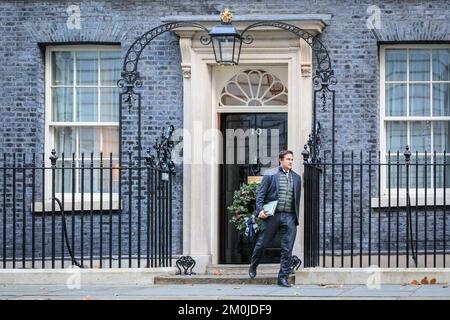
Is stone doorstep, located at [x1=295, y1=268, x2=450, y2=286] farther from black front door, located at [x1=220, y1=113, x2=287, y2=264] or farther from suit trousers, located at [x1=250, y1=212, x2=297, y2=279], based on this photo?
black front door, located at [x1=220, y1=113, x2=287, y2=264]

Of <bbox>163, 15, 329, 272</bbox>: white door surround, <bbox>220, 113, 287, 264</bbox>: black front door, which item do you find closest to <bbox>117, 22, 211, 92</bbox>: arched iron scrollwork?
<bbox>163, 15, 329, 272</bbox>: white door surround

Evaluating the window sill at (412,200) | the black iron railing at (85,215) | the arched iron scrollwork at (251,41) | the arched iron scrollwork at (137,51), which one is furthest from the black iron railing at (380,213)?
the arched iron scrollwork at (137,51)

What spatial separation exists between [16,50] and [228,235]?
4213 mm

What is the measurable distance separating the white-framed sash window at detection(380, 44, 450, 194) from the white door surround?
1210 millimetres

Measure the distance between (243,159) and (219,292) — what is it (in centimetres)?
400

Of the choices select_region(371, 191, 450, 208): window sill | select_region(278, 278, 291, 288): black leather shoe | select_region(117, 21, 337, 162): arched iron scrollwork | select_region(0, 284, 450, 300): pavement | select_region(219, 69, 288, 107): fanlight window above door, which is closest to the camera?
select_region(0, 284, 450, 300): pavement

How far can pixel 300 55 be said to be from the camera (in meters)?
19.6

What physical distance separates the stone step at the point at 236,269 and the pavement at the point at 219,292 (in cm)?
143

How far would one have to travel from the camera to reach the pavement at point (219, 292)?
15617 mm

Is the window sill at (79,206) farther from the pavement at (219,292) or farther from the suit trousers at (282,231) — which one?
Result: the suit trousers at (282,231)

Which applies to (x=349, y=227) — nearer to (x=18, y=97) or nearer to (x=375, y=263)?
(x=375, y=263)

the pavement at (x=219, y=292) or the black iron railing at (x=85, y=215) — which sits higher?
the black iron railing at (x=85, y=215)

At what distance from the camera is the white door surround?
771 inches

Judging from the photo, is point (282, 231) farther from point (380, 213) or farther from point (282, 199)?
point (380, 213)
